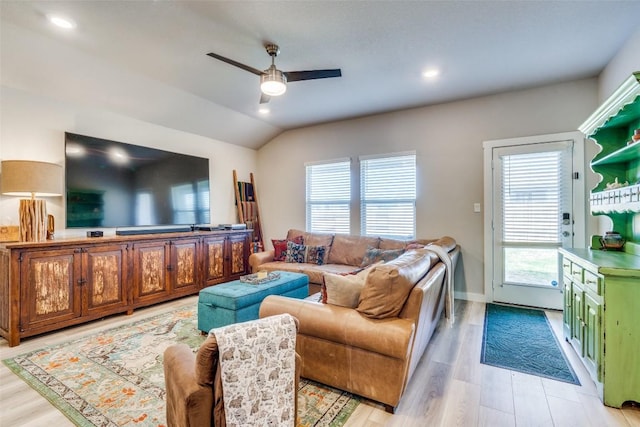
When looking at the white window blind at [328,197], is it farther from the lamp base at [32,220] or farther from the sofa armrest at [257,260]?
the lamp base at [32,220]

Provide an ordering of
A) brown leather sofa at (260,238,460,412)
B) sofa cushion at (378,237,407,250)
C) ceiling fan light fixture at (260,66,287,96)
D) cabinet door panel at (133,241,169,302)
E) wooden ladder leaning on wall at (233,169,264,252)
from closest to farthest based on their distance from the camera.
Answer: brown leather sofa at (260,238,460,412)
ceiling fan light fixture at (260,66,287,96)
cabinet door panel at (133,241,169,302)
sofa cushion at (378,237,407,250)
wooden ladder leaning on wall at (233,169,264,252)

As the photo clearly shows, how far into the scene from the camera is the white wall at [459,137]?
385 cm

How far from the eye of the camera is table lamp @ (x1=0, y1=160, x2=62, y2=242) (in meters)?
2.94

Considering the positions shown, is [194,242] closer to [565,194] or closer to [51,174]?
[51,174]

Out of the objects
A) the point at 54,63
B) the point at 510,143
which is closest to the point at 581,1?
the point at 510,143

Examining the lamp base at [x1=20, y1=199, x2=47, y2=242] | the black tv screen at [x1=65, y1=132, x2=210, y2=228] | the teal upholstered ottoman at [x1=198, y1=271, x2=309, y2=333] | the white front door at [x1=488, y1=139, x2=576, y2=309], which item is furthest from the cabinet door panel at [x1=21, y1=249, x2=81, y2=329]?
the white front door at [x1=488, y1=139, x2=576, y2=309]

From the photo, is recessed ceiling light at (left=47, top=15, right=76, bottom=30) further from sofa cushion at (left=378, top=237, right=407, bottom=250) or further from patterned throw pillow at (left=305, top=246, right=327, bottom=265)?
sofa cushion at (left=378, top=237, right=407, bottom=250)

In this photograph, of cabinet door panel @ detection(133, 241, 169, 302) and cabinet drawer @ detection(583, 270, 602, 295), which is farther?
cabinet door panel @ detection(133, 241, 169, 302)

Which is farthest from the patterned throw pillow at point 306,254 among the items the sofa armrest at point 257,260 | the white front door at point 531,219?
the white front door at point 531,219

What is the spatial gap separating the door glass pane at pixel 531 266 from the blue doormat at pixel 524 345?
0.41 m

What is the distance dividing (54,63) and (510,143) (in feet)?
17.7

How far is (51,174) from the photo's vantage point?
3.11 metres

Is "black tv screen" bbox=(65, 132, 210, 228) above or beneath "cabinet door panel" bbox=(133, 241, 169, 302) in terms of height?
above

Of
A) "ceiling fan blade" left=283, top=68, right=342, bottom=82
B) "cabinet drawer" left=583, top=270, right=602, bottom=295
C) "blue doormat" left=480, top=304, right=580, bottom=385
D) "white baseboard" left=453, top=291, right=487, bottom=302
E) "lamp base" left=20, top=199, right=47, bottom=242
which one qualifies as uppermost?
"ceiling fan blade" left=283, top=68, right=342, bottom=82
